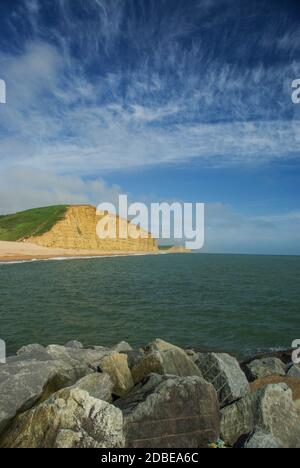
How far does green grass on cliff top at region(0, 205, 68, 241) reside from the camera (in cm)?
13162

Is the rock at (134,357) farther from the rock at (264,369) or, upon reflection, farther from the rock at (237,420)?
the rock at (264,369)

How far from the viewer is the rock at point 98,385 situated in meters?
8.12

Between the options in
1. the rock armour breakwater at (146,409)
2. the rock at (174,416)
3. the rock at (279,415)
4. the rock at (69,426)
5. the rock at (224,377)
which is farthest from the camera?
the rock at (224,377)

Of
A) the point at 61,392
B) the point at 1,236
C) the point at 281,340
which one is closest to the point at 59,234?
the point at 1,236

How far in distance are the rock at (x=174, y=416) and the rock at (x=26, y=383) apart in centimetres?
195

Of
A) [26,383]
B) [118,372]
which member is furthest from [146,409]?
[26,383]

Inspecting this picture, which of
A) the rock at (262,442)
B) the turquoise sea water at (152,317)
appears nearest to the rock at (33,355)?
the turquoise sea water at (152,317)

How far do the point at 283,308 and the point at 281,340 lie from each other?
8.58 metres

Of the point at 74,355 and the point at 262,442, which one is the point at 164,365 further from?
the point at 74,355

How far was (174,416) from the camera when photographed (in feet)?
21.8

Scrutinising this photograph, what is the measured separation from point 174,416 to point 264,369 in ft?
20.5

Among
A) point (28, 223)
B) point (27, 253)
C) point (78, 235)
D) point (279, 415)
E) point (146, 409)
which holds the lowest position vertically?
point (279, 415)

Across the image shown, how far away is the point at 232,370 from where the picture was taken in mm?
9297
